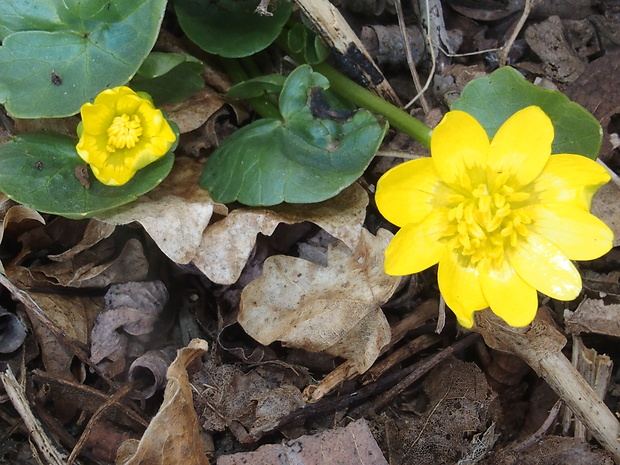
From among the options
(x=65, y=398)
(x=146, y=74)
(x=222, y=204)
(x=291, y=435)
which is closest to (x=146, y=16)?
(x=146, y=74)

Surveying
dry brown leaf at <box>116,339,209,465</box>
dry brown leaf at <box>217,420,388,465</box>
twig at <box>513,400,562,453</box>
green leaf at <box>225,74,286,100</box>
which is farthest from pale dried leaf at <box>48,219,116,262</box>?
twig at <box>513,400,562,453</box>

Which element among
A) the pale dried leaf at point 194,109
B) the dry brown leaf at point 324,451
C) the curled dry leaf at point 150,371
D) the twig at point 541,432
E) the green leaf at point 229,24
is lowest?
the twig at point 541,432

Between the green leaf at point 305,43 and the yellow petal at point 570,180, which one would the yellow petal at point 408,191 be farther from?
the green leaf at point 305,43

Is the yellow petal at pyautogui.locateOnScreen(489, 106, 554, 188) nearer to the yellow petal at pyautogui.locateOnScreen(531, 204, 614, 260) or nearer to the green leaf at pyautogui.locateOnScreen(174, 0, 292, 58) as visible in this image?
the yellow petal at pyautogui.locateOnScreen(531, 204, 614, 260)

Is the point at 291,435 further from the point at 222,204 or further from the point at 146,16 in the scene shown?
the point at 146,16

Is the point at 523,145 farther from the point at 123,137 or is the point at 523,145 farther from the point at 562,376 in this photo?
the point at 123,137

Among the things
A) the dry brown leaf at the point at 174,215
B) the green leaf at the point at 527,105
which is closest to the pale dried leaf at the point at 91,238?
the dry brown leaf at the point at 174,215
